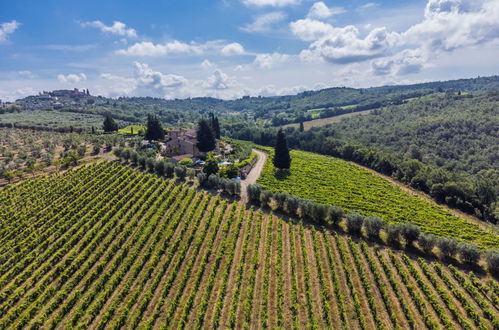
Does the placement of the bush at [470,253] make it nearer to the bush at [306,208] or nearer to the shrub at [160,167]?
the bush at [306,208]

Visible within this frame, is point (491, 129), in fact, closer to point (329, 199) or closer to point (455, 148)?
point (455, 148)

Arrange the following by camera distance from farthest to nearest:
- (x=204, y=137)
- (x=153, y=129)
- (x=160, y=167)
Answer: (x=153, y=129) → (x=204, y=137) → (x=160, y=167)

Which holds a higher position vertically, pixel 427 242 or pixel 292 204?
pixel 292 204

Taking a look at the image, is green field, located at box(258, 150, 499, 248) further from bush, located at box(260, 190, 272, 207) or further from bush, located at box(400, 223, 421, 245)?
bush, located at box(260, 190, 272, 207)

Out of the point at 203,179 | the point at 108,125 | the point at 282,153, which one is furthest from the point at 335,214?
the point at 108,125

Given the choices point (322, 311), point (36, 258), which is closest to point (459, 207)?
point (322, 311)

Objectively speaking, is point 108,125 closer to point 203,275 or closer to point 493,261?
point 203,275
